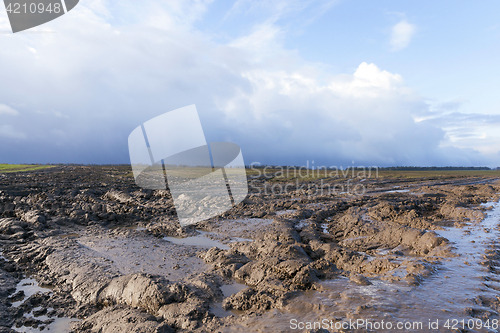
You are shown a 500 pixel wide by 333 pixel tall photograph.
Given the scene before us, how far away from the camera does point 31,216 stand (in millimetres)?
12938

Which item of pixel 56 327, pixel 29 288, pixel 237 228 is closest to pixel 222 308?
pixel 56 327

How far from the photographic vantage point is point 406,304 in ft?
18.3

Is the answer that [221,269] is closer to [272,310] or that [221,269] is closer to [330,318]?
[272,310]

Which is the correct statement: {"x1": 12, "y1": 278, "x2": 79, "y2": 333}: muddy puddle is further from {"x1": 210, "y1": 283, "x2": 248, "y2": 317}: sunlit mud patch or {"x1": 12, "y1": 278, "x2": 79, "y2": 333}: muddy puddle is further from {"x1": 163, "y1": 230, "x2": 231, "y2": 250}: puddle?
{"x1": 163, "y1": 230, "x2": 231, "y2": 250}: puddle

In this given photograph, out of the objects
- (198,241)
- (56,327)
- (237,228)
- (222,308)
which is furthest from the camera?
(237,228)

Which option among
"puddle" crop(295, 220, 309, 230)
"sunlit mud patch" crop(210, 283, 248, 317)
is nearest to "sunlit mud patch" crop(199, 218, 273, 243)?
"puddle" crop(295, 220, 309, 230)

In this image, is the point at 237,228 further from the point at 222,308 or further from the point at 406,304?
the point at 406,304

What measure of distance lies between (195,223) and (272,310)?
9871mm

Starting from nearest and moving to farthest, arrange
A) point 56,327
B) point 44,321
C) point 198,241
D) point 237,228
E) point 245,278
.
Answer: point 56,327
point 44,321
point 245,278
point 198,241
point 237,228

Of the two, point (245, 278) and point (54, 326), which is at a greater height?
point (245, 278)

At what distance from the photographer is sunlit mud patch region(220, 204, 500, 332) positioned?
194 inches

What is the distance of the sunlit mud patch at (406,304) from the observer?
4.93m

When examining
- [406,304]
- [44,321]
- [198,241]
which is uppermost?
[406,304]

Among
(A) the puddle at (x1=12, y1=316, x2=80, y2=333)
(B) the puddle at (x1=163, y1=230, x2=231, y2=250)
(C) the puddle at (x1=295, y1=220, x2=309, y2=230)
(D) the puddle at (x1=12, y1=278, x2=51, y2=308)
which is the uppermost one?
(C) the puddle at (x1=295, y1=220, x2=309, y2=230)
